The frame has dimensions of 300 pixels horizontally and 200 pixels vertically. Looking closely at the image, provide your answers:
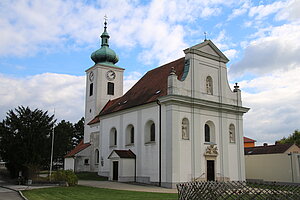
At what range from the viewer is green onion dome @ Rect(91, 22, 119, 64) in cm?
4488

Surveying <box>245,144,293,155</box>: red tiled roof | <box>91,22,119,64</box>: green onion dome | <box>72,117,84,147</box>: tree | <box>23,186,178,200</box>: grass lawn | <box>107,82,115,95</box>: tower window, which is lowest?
<box>23,186,178,200</box>: grass lawn

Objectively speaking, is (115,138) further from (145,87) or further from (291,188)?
(291,188)

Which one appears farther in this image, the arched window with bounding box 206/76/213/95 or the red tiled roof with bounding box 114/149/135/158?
the arched window with bounding box 206/76/213/95

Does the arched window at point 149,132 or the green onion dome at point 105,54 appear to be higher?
the green onion dome at point 105,54

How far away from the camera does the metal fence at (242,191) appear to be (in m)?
9.34

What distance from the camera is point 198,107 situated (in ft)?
90.0

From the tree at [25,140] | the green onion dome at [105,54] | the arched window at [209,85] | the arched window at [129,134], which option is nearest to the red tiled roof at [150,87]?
the arched window at [129,134]

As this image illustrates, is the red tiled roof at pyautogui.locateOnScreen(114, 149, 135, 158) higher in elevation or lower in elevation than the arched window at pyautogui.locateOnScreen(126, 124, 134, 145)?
lower

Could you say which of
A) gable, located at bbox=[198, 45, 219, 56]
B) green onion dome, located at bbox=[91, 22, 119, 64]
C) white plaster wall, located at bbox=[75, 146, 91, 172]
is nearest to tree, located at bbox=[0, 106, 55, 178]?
white plaster wall, located at bbox=[75, 146, 91, 172]

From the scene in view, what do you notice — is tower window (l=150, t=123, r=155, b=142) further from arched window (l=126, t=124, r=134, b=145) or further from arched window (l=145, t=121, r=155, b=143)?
arched window (l=126, t=124, r=134, b=145)

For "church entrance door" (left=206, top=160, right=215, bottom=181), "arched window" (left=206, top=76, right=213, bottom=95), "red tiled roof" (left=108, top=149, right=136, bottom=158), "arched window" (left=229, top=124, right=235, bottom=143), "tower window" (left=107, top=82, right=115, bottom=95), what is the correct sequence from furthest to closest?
"tower window" (left=107, top=82, right=115, bottom=95), "arched window" (left=229, top=124, right=235, bottom=143), "arched window" (left=206, top=76, right=213, bottom=95), "red tiled roof" (left=108, top=149, right=136, bottom=158), "church entrance door" (left=206, top=160, right=215, bottom=181)

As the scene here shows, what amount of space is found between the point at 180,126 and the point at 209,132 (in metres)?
4.14

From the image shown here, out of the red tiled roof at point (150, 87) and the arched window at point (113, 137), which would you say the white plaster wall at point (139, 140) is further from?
the red tiled roof at point (150, 87)

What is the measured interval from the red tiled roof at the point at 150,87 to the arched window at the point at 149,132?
1.98 metres
